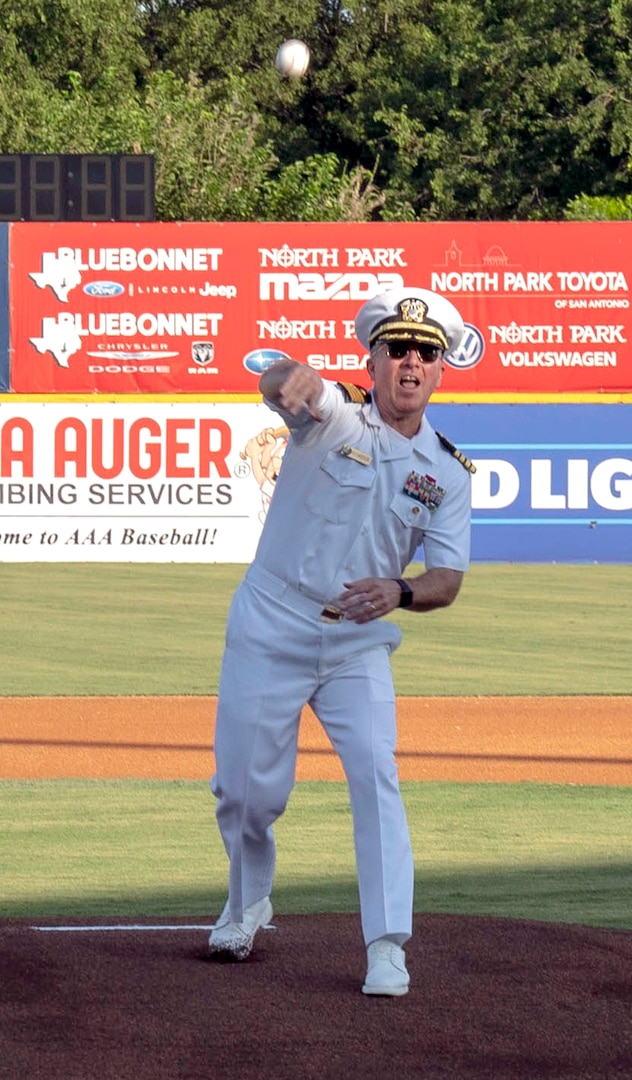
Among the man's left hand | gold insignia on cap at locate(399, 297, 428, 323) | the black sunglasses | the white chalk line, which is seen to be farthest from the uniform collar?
the white chalk line

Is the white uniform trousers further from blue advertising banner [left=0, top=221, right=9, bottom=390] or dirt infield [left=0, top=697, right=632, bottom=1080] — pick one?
blue advertising banner [left=0, top=221, right=9, bottom=390]

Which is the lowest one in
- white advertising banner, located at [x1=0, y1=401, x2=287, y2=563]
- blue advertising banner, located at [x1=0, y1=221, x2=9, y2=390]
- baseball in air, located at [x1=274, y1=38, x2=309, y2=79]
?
white advertising banner, located at [x1=0, y1=401, x2=287, y2=563]

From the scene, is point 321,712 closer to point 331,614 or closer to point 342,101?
point 331,614

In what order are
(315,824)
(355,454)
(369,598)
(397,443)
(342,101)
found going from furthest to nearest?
(342,101)
(315,824)
(397,443)
(355,454)
(369,598)

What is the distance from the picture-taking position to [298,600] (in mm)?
5008

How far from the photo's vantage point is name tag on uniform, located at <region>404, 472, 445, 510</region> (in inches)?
196

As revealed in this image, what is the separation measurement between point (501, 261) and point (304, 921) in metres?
16.3

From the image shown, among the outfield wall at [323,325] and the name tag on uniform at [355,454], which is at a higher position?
the outfield wall at [323,325]

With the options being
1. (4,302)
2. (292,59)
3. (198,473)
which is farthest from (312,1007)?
(292,59)

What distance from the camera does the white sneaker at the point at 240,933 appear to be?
539 centimetres

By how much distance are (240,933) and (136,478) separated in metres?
15.4

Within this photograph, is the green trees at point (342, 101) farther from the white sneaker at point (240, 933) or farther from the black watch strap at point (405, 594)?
the black watch strap at point (405, 594)

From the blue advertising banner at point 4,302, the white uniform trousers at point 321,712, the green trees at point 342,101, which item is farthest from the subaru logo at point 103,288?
the white uniform trousers at point 321,712

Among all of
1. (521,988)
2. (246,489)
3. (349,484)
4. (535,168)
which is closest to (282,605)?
(349,484)
